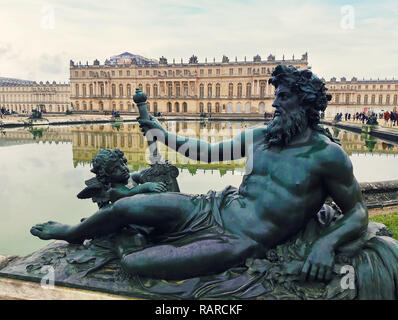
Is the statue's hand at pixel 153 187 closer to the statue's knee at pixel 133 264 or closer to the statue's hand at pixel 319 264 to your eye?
the statue's knee at pixel 133 264

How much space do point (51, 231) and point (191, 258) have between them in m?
1.12

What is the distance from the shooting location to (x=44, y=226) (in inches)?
95.0

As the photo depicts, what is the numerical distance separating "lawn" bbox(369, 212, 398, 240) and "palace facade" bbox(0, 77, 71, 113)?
296ft

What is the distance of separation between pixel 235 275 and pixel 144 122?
48.8 inches

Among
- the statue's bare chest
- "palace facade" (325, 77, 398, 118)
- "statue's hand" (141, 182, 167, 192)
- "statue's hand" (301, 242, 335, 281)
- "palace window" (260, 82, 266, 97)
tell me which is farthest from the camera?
"palace facade" (325, 77, 398, 118)

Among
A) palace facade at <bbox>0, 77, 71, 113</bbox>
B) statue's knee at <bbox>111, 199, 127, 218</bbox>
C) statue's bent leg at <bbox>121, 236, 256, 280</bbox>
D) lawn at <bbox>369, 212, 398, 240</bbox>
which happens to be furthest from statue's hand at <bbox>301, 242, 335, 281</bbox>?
palace facade at <bbox>0, 77, 71, 113</bbox>

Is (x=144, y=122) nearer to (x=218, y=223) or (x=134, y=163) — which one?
(x=218, y=223)

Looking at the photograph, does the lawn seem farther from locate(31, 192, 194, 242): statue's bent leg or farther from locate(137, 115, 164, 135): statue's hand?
locate(137, 115, 164, 135): statue's hand

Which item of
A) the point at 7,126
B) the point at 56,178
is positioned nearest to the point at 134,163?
the point at 56,178

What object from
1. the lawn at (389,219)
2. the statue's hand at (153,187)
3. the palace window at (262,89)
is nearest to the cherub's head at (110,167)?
the statue's hand at (153,187)

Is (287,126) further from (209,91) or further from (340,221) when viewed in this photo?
(209,91)

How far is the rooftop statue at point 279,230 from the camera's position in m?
1.90

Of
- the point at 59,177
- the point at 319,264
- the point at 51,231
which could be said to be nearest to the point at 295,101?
the point at 319,264

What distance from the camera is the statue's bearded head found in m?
2.00
